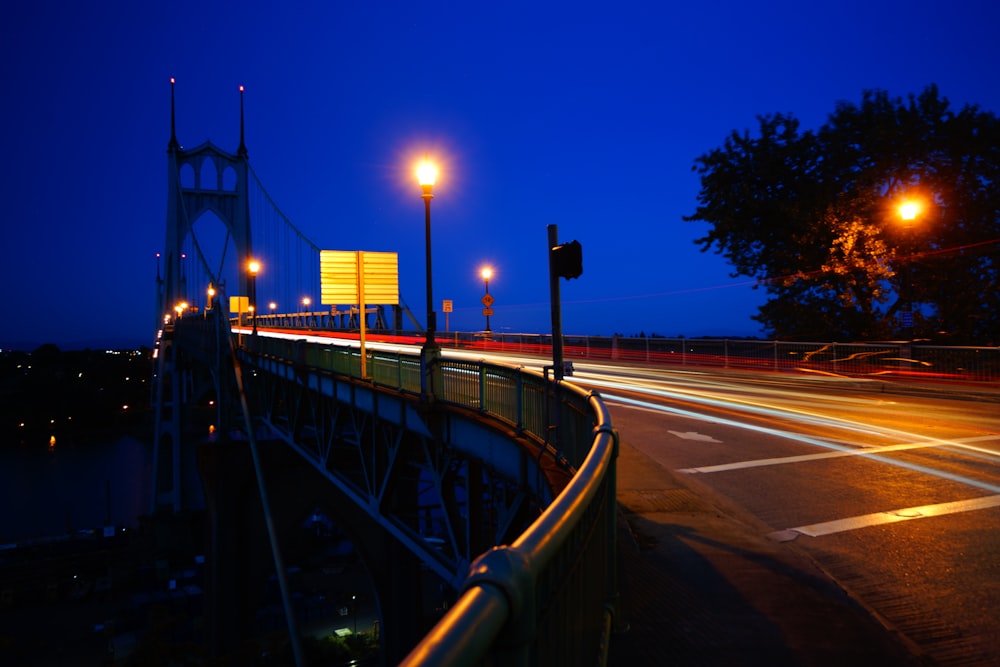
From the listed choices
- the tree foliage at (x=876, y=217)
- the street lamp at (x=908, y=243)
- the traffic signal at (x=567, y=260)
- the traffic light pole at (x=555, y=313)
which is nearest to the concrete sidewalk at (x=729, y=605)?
the traffic light pole at (x=555, y=313)

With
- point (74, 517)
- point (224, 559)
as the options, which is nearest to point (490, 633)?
point (224, 559)

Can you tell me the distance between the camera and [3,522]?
66812 millimetres

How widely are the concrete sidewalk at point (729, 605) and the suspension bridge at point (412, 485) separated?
1.95ft

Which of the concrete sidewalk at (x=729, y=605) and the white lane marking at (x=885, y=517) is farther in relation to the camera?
the white lane marking at (x=885, y=517)

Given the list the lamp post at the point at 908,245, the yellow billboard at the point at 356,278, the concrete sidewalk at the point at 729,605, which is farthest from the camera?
the lamp post at the point at 908,245

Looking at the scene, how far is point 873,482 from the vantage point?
9383 mm

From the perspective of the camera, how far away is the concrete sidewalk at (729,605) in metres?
4.38

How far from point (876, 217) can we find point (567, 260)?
75.3 feet

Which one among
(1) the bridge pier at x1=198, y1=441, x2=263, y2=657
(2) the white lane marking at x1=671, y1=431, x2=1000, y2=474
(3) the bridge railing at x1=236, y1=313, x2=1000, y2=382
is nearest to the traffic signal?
(2) the white lane marking at x1=671, y1=431, x2=1000, y2=474

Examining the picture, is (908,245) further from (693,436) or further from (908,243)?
(693,436)

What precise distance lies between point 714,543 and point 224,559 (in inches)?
1347

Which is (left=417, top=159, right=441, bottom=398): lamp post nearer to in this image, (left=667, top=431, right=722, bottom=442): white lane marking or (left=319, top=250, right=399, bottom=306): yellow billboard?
(left=319, top=250, right=399, bottom=306): yellow billboard

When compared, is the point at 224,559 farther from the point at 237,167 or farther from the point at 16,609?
the point at 237,167

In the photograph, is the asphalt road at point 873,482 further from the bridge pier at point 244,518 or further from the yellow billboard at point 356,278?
the bridge pier at point 244,518
